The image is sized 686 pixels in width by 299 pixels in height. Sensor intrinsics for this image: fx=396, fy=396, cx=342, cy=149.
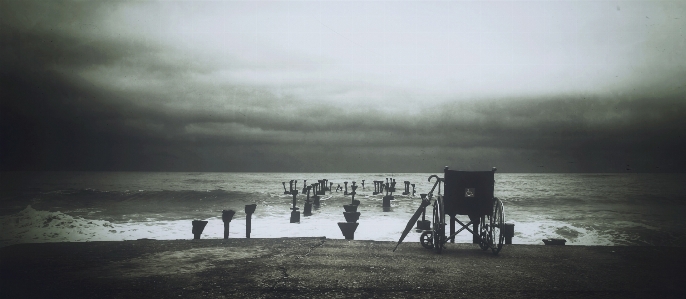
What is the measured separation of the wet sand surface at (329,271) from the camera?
4.52 metres

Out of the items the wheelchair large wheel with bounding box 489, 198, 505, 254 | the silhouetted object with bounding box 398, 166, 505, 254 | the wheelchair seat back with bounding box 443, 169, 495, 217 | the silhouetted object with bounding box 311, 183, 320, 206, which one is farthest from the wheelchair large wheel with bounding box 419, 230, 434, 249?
the silhouetted object with bounding box 311, 183, 320, 206

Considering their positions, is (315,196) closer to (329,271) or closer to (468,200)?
(468,200)

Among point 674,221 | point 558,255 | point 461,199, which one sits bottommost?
point 674,221

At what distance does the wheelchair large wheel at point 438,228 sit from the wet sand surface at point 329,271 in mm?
176

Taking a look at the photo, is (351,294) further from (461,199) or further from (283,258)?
(461,199)

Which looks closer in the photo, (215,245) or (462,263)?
(462,263)

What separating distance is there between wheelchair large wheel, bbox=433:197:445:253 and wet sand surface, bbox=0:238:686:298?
0.18m

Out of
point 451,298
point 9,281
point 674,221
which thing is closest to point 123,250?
point 9,281

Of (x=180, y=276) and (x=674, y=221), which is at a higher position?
(x=180, y=276)

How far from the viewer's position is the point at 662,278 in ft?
17.1

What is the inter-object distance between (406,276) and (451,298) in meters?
1.01

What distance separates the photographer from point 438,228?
7.13 meters

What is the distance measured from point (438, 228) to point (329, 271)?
256cm

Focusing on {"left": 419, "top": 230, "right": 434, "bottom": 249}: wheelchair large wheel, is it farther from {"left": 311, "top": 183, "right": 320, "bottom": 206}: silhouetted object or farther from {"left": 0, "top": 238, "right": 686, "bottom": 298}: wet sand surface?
{"left": 311, "top": 183, "right": 320, "bottom": 206}: silhouetted object
